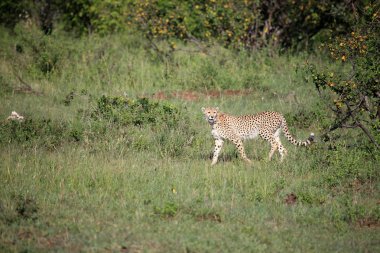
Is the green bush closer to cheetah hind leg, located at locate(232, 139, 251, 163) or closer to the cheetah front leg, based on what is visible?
the cheetah front leg

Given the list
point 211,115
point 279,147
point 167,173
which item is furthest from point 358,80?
point 167,173

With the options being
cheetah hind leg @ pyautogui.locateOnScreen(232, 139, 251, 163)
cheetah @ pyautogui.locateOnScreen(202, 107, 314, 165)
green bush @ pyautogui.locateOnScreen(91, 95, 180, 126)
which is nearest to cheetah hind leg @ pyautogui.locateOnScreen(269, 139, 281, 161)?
cheetah @ pyautogui.locateOnScreen(202, 107, 314, 165)

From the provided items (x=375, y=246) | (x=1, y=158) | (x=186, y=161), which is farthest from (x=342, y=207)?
(x=1, y=158)

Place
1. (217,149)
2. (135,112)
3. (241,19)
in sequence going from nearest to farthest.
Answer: (217,149)
(135,112)
(241,19)

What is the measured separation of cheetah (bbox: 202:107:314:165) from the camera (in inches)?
416

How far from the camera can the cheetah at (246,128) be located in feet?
34.6

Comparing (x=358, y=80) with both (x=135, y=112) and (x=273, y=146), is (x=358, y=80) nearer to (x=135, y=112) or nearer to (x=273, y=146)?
(x=273, y=146)

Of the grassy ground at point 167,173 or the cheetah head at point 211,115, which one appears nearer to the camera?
the grassy ground at point 167,173

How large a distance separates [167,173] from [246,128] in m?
1.99

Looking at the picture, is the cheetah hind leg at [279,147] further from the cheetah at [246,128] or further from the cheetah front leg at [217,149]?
the cheetah front leg at [217,149]

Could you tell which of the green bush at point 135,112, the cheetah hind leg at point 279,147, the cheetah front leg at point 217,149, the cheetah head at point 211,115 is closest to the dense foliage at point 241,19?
the green bush at point 135,112

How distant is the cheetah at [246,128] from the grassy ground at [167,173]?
0.24m

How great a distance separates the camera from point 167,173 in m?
9.41

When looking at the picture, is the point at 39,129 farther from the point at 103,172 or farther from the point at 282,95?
the point at 282,95
